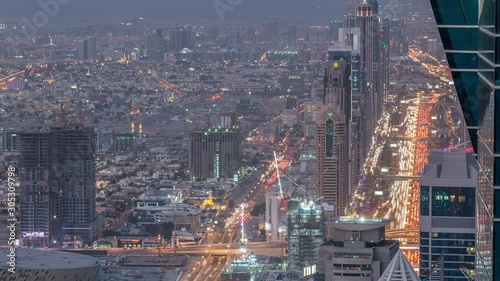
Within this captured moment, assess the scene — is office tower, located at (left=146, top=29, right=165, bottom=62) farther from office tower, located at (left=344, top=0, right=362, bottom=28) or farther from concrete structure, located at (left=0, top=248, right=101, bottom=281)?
concrete structure, located at (left=0, top=248, right=101, bottom=281)

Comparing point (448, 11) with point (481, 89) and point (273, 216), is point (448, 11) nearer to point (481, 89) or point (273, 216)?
point (481, 89)

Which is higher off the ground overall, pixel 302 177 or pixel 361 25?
pixel 361 25

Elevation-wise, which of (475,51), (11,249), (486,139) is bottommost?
(11,249)

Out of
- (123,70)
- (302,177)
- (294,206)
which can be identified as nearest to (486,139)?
(294,206)

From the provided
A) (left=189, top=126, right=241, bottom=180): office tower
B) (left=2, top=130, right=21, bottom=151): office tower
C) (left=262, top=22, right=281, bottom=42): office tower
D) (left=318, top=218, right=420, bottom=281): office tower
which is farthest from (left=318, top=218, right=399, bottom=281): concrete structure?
(left=262, top=22, right=281, bottom=42): office tower

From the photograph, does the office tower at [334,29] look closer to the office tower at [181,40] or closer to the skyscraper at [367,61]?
the skyscraper at [367,61]

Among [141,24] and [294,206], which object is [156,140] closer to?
[141,24]

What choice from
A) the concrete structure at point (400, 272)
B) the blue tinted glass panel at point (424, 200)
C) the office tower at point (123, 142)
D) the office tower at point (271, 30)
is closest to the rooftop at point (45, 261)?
the blue tinted glass panel at point (424, 200)
